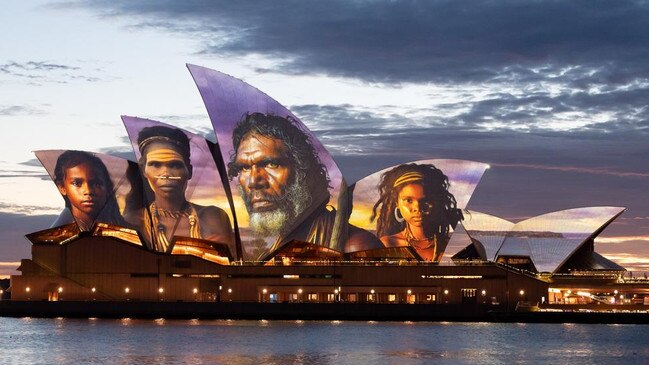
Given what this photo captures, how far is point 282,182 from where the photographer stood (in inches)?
3871

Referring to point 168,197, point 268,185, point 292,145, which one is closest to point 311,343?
point 268,185

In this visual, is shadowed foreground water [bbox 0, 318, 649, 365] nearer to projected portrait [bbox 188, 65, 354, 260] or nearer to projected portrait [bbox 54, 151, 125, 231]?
projected portrait [bbox 188, 65, 354, 260]

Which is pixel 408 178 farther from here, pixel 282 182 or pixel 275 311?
pixel 275 311

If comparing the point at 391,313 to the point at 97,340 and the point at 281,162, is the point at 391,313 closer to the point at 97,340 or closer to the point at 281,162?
the point at 281,162

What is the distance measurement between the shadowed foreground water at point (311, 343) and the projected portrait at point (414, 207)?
25.1ft

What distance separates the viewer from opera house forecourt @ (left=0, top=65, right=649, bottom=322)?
97.8 meters

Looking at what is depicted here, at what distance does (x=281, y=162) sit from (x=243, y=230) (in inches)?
224

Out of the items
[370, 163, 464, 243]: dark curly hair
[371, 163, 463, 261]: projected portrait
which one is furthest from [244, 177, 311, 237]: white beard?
[371, 163, 463, 261]: projected portrait

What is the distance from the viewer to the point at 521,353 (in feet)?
237

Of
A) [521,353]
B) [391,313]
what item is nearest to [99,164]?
[391,313]

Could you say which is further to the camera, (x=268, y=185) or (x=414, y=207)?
(x=414, y=207)

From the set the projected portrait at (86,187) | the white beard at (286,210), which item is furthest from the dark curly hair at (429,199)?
the projected portrait at (86,187)

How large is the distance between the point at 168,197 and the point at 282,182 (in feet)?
25.8

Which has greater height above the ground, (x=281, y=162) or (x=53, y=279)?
(x=281, y=162)
